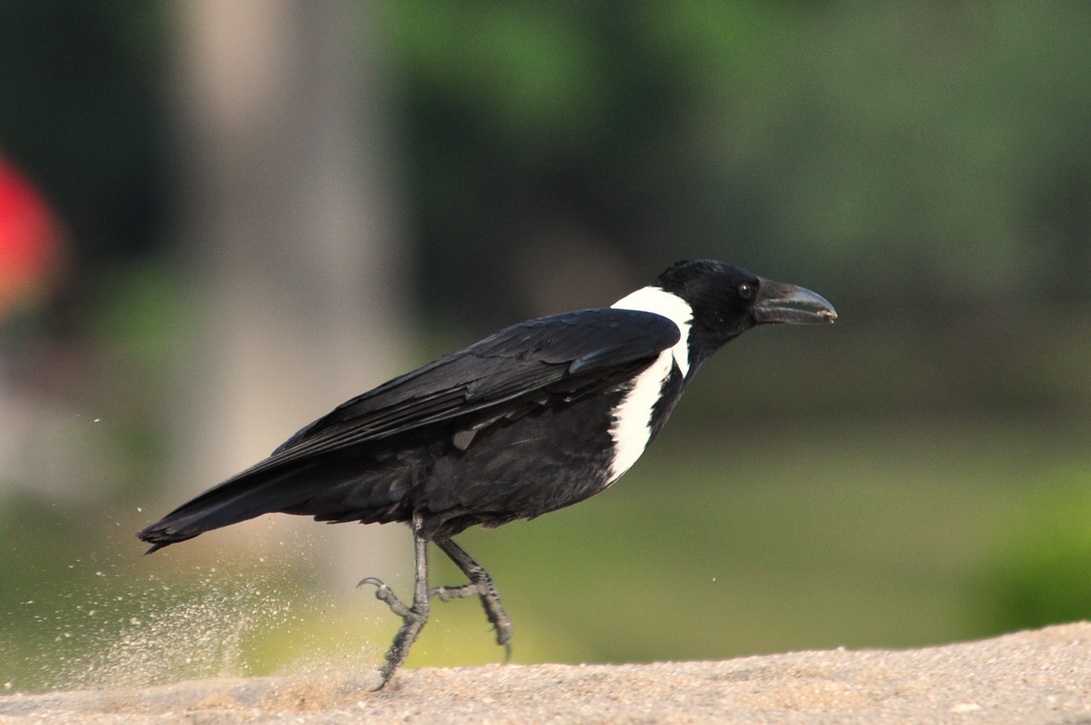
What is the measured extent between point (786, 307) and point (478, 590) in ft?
5.13

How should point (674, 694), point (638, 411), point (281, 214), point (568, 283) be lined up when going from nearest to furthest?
point (674, 694) < point (638, 411) < point (281, 214) < point (568, 283)

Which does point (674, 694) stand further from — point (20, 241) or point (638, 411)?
point (20, 241)

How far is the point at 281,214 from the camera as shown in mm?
12094

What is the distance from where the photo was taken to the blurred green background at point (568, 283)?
12000 millimetres

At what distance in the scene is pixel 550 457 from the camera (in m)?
5.04

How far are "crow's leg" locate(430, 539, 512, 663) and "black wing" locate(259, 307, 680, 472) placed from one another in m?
0.51

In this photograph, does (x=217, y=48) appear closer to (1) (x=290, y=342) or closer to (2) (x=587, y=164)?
(1) (x=290, y=342)

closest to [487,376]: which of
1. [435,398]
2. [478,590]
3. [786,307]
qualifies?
[435,398]

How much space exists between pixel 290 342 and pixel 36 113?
12562mm

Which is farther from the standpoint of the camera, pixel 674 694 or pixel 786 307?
pixel 786 307

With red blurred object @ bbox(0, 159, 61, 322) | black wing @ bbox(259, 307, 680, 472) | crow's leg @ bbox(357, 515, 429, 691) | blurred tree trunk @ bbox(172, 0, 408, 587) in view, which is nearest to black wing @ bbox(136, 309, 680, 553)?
black wing @ bbox(259, 307, 680, 472)

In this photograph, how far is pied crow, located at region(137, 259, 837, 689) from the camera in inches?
194

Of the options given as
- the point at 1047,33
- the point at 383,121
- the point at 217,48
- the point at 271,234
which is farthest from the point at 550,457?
the point at 1047,33

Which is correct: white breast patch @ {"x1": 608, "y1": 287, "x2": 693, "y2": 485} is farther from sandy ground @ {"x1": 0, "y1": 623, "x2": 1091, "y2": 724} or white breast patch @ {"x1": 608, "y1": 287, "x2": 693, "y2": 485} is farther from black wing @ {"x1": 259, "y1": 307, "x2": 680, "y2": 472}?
sandy ground @ {"x1": 0, "y1": 623, "x2": 1091, "y2": 724}
